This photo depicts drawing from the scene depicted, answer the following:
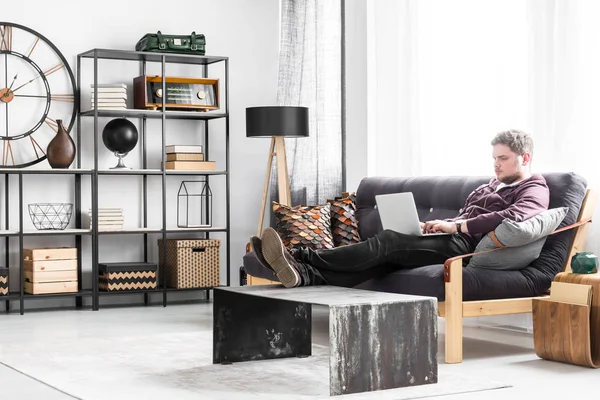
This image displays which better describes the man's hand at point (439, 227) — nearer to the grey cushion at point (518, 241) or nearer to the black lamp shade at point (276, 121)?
the grey cushion at point (518, 241)

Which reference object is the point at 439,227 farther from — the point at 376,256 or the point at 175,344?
the point at 175,344

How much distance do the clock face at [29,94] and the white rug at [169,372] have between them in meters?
1.93

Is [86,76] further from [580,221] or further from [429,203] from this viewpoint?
[580,221]

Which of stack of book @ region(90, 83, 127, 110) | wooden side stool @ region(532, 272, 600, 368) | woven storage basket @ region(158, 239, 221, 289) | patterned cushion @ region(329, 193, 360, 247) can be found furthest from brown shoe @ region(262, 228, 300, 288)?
stack of book @ region(90, 83, 127, 110)

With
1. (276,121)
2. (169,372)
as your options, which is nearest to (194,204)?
(276,121)

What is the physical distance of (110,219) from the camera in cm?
651

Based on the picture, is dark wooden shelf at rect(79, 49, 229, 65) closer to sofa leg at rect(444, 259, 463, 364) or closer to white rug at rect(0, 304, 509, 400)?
white rug at rect(0, 304, 509, 400)

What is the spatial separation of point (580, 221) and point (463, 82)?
4.83 feet

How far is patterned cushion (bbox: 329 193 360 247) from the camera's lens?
222 inches

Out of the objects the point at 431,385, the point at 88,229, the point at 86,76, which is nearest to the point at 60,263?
the point at 88,229

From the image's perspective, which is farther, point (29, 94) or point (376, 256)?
point (29, 94)

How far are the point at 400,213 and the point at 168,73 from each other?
10.2 ft

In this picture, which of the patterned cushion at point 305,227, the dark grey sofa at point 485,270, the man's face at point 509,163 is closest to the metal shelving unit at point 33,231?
the patterned cushion at point 305,227

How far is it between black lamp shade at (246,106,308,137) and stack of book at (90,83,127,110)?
91 cm
